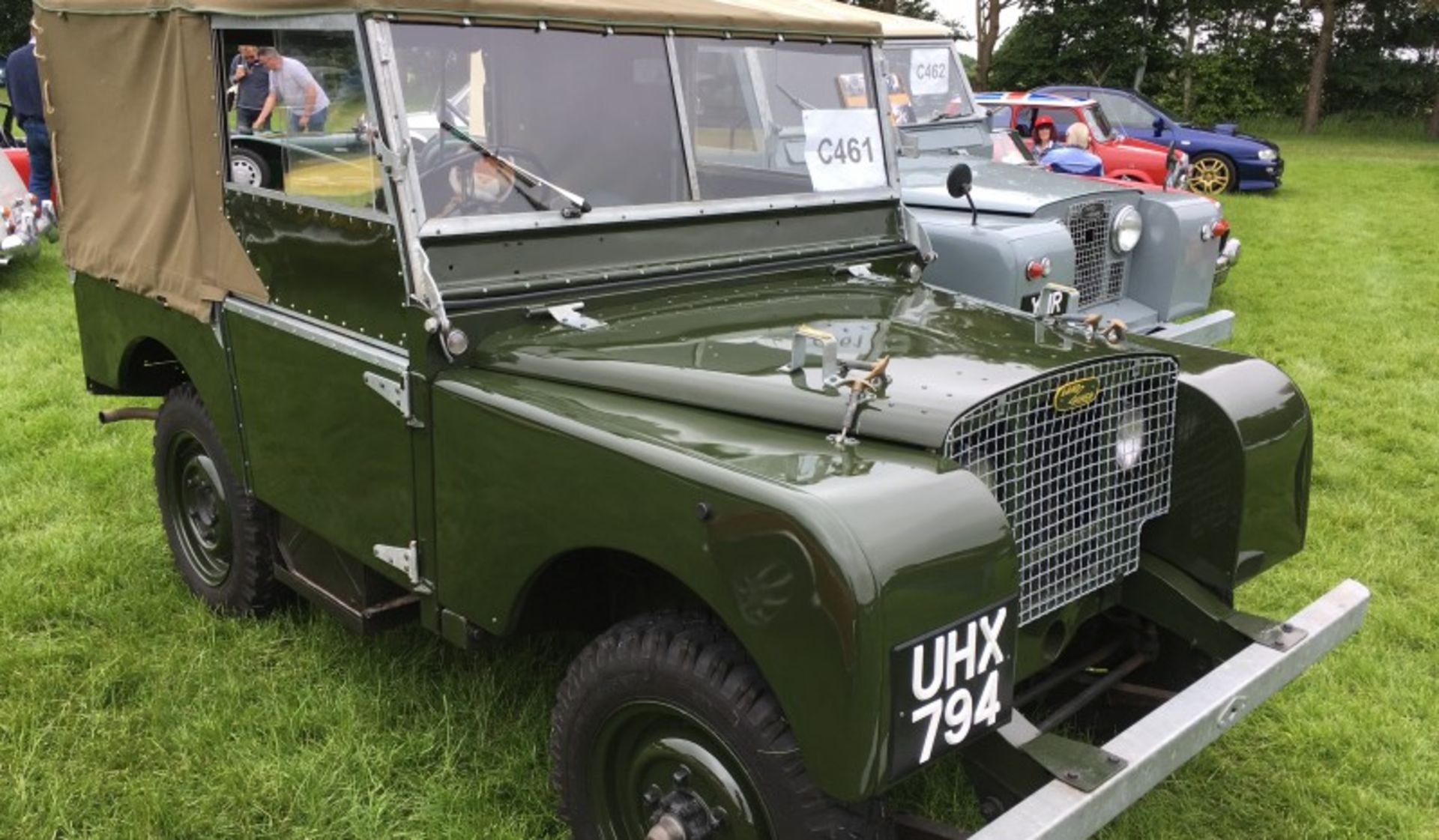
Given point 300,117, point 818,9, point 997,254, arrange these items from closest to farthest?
point 300,117 < point 818,9 < point 997,254

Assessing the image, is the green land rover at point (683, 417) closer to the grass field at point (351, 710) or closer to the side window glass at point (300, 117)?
the side window glass at point (300, 117)

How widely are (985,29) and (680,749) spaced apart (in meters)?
25.4

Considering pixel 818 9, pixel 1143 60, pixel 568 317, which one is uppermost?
pixel 1143 60

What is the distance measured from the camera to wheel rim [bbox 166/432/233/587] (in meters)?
3.92

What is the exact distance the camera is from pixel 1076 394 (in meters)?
2.48

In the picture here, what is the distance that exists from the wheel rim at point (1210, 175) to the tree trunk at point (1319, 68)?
1365cm

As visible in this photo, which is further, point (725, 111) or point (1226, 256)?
point (1226, 256)

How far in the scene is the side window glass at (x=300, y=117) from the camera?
2816 mm

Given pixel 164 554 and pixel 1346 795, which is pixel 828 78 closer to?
pixel 1346 795

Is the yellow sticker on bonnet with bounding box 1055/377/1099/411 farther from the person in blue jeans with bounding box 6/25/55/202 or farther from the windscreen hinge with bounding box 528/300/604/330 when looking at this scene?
the person in blue jeans with bounding box 6/25/55/202

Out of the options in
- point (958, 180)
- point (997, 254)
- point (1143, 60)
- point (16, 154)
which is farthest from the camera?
point (1143, 60)

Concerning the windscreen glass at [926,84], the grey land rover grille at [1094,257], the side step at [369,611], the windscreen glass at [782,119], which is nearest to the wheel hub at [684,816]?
the side step at [369,611]

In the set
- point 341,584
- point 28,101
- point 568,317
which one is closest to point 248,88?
point 568,317

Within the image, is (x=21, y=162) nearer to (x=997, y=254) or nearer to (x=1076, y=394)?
(x=997, y=254)
